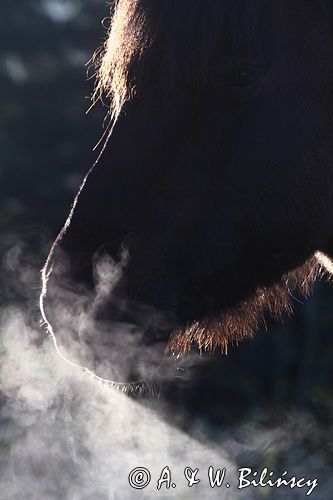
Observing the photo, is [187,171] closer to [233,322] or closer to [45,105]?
[233,322]

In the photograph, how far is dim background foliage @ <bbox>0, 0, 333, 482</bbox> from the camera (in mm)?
5102

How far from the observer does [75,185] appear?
16.8 feet

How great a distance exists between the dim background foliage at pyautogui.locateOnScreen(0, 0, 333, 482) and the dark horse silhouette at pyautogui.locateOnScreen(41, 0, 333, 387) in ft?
10.3

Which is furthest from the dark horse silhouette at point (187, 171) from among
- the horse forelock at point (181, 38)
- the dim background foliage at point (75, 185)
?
the dim background foliage at point (75, 185)

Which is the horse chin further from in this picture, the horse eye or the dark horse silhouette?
the horse eye

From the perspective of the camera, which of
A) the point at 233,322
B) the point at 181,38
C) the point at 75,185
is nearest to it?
the point at 181,38

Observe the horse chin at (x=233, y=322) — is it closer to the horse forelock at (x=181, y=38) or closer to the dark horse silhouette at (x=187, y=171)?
the dark horse silhouette at (x=187, y=171)

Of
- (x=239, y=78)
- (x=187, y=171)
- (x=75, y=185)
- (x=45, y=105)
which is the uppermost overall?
(x=45, y=105)

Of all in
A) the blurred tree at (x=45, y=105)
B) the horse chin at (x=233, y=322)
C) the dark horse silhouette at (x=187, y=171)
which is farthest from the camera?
the blurred tree at (x=45, y=105)

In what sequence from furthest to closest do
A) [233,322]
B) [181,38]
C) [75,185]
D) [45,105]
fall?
[45,105] → [75,185] → [233,322] → [181,38]

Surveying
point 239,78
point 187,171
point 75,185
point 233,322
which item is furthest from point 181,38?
point 75,185

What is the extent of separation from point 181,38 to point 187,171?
1.07ft

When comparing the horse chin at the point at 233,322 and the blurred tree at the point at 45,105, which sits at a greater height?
the blurred tree at the point at 45,105

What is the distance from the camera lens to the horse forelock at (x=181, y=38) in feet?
6.10
